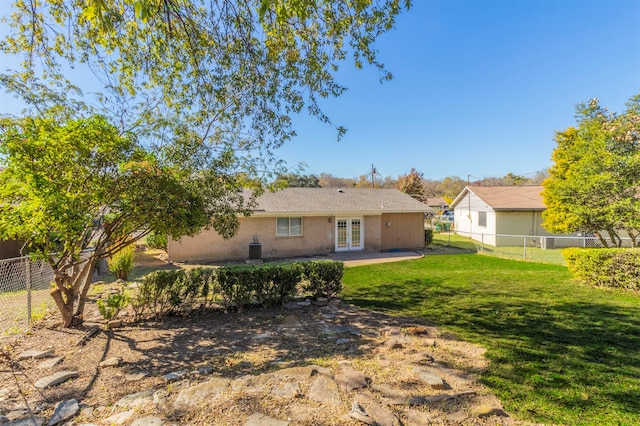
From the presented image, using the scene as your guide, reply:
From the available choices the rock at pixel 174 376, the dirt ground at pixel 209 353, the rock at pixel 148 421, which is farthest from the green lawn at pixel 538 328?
the rock at pixel 174 376

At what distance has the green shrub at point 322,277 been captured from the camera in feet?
23.2

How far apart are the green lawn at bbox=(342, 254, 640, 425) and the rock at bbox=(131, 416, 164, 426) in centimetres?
338

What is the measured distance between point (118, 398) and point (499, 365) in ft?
15.2

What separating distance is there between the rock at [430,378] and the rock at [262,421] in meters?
1.71

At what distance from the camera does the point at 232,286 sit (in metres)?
6.29

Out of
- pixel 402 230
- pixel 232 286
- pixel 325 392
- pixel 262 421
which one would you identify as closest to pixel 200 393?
pixel 262 421

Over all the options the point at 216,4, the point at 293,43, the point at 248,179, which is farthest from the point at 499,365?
the point at 216,4

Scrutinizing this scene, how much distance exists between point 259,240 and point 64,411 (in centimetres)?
1205

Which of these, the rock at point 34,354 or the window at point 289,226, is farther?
the window at point 289,226

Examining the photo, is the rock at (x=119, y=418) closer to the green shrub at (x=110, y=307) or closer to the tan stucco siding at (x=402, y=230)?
the green shrub at (x=110, y=307)

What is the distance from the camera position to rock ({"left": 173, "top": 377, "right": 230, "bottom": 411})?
2.95 metres

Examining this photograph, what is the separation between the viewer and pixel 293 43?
5977 mm

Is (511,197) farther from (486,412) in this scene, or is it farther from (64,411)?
→ (64,411)

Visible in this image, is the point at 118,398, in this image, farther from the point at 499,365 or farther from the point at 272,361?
the point at 499,365
